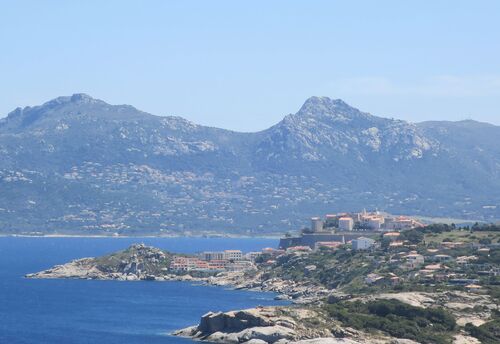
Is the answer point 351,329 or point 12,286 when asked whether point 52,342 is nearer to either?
point 351,329

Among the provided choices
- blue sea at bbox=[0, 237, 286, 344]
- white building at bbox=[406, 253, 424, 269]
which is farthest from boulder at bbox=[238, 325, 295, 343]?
white building at bbox=[406, 253, 424, 269]

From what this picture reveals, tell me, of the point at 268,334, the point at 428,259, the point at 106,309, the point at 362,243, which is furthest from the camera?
the point at 362,243

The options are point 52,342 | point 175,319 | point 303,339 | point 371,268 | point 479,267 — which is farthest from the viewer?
point 371,268

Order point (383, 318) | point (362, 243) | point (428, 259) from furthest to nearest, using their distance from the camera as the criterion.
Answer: point (362, 243), point (428, 259), point (383, 318)

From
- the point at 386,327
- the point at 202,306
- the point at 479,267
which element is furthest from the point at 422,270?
the point at 386,327

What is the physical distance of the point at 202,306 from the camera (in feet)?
526

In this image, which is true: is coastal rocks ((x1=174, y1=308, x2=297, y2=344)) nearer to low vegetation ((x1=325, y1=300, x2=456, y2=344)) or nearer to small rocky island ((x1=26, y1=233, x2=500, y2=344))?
small rocky island ((x1=26, y1=233, x2=500, y2=344))

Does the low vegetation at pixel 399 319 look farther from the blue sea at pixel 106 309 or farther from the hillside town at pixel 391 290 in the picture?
the blue sea at pixel 106 309

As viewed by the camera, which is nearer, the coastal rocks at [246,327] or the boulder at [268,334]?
the boulder at [268,334]

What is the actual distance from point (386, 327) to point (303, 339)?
858cm

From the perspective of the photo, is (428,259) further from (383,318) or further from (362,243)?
(383,318)

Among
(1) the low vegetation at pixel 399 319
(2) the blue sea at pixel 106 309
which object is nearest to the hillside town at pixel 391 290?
(1) the low vegetation at pixel 399 319

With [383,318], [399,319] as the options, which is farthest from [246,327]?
[399,319]

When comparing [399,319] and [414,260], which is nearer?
[399,319]
